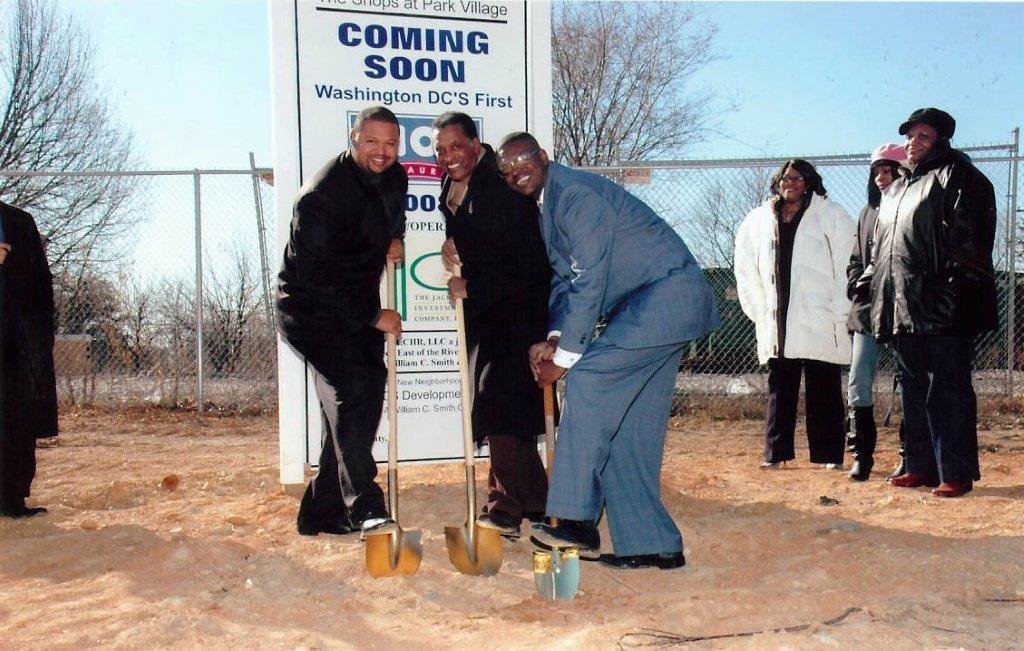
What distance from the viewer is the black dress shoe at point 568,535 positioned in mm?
3594

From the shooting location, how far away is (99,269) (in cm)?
1007

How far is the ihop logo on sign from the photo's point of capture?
5.16 m

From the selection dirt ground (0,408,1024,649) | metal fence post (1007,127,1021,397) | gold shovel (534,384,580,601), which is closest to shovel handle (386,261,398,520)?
dirt ground (0,408,1024,649)

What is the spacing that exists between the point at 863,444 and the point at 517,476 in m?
2.56

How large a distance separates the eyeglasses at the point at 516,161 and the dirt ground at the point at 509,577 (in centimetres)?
166

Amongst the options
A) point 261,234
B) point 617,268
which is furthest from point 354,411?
point 261,234

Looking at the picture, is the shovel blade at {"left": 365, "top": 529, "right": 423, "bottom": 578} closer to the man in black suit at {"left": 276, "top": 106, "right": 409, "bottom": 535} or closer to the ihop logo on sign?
the man in black suit at {"left": 276, "top": 106, "right": 409, "bottom": 535}

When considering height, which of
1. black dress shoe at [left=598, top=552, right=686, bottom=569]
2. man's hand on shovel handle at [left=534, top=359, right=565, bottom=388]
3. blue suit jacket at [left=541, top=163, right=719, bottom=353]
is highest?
blue suit jacket at [left=541, top=163, right=719, bottom=353]

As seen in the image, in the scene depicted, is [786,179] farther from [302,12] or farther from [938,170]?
[302,12]

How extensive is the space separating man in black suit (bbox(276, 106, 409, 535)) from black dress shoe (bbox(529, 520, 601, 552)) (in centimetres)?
80

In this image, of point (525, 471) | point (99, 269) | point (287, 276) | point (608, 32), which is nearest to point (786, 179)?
point (525, 471)

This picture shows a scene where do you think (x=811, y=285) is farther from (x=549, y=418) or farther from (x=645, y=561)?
(x=645, y=561)

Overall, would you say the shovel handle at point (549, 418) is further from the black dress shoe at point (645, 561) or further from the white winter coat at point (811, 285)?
the white winter coat at point (811, 285)

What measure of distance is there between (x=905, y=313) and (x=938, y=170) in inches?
31.9
